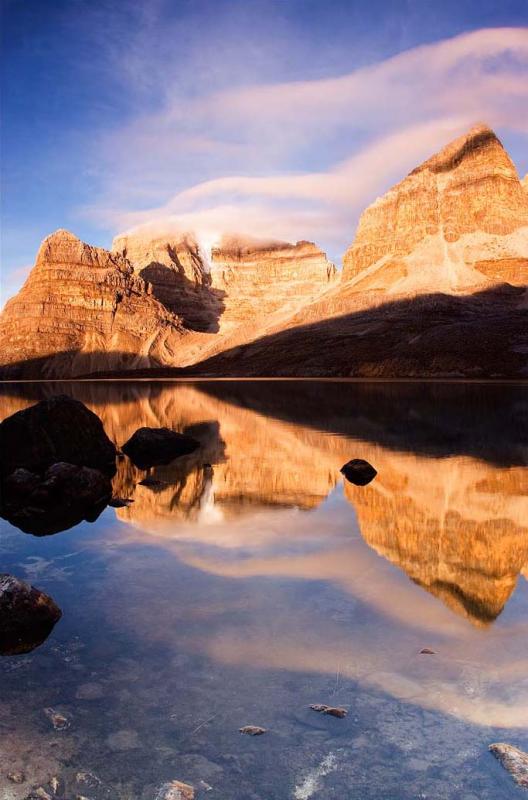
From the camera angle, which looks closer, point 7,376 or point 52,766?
point 52,766

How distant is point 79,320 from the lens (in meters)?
152

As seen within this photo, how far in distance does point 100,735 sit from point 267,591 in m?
3.21

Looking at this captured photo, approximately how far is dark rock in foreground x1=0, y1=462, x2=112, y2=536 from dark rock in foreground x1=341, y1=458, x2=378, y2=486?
5.70 meters

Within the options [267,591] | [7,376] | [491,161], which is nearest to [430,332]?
[491,161]

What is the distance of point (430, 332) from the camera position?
106875 millimetres

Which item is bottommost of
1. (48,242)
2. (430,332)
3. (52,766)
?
(52,766)

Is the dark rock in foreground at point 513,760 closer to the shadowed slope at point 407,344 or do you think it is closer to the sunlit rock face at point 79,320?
the shadowed slope at point 407,344

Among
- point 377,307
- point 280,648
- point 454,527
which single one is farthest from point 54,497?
point 377,307

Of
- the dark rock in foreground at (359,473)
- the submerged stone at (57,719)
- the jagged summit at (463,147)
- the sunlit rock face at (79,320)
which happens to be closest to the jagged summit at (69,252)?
the sunlit rock face at (79,320)

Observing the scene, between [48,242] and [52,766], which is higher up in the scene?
[48,242]

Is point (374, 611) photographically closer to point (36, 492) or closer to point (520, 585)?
point (520, 585)

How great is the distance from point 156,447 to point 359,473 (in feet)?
24.1

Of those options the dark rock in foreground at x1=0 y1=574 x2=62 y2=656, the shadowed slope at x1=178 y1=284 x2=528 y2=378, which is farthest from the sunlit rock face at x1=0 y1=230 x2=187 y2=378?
the dark rock in foreground at x1=0 y1=574 x2=62 y2=656

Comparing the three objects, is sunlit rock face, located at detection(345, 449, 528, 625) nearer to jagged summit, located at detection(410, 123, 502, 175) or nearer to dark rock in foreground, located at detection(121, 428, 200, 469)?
dark rock in foreground, located at detection(121, 428, 200, 469)
